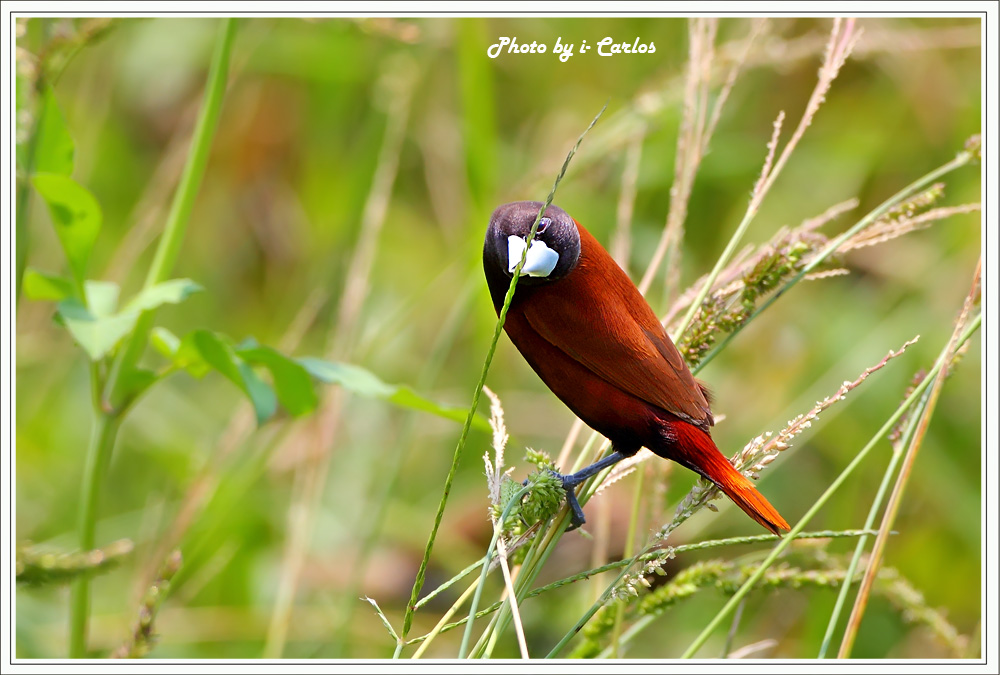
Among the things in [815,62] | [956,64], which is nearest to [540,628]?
[815,62]

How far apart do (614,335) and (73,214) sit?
929 mm

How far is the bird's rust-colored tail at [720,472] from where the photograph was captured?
51.7 inches

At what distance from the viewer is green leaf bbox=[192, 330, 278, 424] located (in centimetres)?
142

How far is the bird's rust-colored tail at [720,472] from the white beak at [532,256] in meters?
0.35

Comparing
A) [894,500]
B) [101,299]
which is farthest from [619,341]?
[101,299]

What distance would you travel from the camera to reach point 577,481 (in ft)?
4.69

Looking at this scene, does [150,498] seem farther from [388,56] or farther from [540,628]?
[388,56]

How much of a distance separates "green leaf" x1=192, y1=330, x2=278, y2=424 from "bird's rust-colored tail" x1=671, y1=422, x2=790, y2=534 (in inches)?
26.9

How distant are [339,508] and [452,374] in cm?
65

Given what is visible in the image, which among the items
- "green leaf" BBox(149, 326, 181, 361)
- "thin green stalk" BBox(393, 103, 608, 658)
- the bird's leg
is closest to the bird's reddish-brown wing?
the bird's leg

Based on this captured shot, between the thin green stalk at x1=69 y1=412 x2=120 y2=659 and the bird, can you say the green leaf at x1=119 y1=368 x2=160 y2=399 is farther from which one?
the bird

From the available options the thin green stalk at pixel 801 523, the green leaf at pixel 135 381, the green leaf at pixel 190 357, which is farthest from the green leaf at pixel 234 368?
the thin green stalk at pixel 801 523

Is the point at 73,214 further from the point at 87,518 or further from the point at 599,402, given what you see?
the point at 599,402

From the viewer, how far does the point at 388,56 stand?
315 cm
